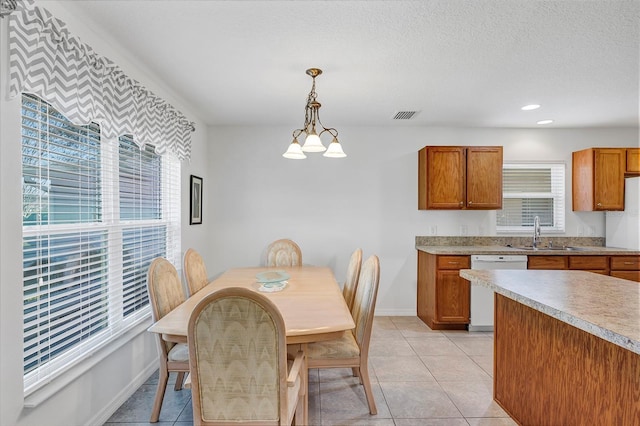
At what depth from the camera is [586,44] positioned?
7.28 ft

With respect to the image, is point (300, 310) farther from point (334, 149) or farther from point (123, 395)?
point (123, 395)

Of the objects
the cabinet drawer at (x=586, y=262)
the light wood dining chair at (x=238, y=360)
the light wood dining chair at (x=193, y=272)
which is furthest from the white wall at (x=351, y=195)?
the light wood dining chair at (x=238, y=360)

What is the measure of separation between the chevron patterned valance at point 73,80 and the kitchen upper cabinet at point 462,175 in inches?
117

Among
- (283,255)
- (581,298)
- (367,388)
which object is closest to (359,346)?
(367,388)

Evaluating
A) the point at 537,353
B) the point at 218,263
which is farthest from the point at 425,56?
the point at 218,263

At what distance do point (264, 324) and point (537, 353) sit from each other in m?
1.59

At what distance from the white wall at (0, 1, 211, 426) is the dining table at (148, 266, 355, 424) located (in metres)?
0.54

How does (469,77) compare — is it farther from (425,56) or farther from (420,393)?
(420,393)

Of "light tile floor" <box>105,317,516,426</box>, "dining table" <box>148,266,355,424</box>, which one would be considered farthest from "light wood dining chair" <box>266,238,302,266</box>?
"light tile floor" <box>105,317,516,426</box>

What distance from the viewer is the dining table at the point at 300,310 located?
179 cm

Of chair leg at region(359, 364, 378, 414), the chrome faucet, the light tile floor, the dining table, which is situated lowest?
the light tile floor

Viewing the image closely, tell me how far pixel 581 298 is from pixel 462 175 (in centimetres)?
259

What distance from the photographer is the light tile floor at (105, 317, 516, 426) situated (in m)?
2.22

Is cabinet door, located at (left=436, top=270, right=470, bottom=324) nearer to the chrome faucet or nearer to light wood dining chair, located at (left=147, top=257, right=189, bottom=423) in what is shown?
the chrome faucet
